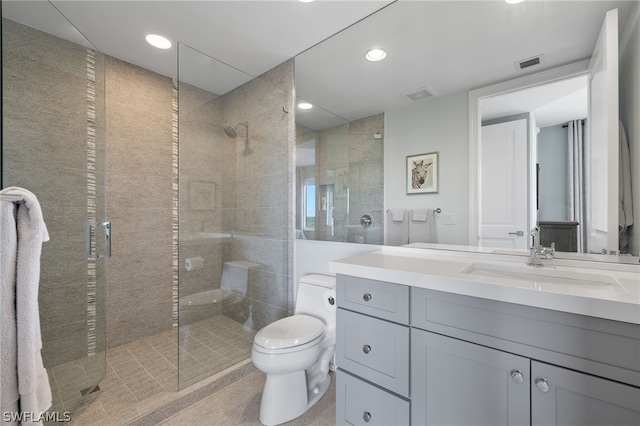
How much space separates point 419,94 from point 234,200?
1614mm

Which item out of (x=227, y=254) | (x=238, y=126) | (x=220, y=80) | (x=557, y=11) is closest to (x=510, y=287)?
(x=557, y=11)

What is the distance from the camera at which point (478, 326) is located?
919 mm

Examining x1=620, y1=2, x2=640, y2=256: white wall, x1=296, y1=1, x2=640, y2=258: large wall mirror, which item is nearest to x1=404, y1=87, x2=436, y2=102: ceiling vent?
x1=296, y1=1, x2=640, y2=258: large wall mirror

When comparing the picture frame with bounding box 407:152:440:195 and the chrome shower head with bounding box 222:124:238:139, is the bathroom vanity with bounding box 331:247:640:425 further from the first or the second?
the chrome shower head with bounding box 222:124:238:139

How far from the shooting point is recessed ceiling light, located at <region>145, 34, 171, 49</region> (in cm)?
188

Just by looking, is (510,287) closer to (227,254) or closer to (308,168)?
(308,168)

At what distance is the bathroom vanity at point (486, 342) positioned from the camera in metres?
0.74

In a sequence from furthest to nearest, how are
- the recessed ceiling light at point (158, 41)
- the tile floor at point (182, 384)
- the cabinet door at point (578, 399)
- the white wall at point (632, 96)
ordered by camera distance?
the recessed ceiling light at point (158, 41) → the tile floor at point (182, 384) → the white wall at point (632, 96) → the cabinet door at point (578, 399)

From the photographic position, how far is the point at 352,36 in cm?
178

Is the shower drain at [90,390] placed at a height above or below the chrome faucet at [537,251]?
below

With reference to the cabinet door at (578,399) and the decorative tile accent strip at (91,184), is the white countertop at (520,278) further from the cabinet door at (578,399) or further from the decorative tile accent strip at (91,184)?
the decorative tile accent strip at (91,184)

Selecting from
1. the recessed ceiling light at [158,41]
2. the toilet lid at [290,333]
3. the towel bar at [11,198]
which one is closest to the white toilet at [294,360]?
the toilet lid at [290,333]

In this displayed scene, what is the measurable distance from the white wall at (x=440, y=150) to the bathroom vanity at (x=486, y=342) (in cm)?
30

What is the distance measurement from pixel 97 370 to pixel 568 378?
8.12 ft
